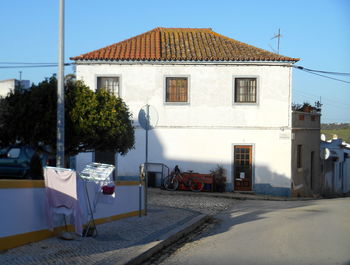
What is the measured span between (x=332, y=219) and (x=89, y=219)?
7.15 meters

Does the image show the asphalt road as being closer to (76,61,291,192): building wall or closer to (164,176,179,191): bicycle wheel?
(164,176,179,191): bicycle wheel

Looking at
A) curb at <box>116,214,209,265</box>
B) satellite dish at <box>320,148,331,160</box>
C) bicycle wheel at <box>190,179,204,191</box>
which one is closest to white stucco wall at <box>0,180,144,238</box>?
curb at <box>116,214,209,265</box>

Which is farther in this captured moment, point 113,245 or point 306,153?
point 306,153

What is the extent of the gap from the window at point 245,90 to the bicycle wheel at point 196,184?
14.1ft

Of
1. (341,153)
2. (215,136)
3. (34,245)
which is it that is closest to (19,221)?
(34,245)

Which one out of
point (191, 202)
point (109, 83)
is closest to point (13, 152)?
point (191, 202)

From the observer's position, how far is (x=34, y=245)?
29.1ft

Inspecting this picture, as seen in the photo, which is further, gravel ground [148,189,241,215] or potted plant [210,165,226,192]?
potted plant [210,165,226,192]

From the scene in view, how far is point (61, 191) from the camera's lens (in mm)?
9297

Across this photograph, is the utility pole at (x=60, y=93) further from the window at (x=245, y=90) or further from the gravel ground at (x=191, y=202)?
the window at (x=245, y=90)

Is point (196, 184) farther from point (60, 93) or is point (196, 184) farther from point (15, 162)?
point (60, 93)

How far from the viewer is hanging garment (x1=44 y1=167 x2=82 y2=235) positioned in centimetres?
920

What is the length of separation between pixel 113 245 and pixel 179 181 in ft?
48.9

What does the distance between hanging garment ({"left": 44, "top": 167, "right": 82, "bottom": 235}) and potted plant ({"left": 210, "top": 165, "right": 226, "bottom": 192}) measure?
15478mm
